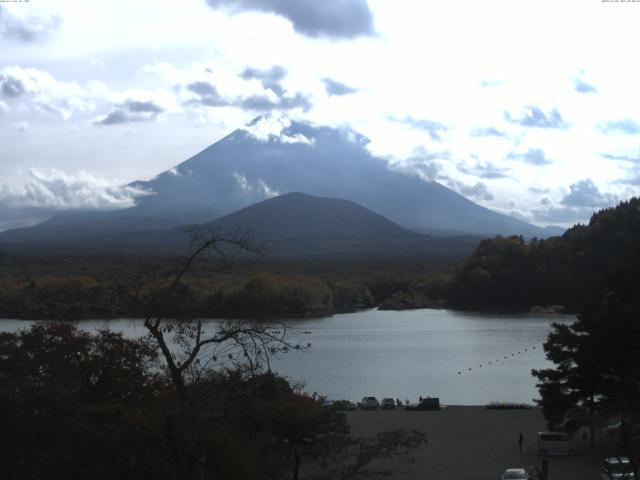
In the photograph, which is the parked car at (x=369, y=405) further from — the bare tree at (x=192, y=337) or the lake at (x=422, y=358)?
the bare tree at (x=192, y=337)

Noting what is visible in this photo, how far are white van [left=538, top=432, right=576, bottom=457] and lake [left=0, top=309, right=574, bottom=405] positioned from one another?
16.0 feet

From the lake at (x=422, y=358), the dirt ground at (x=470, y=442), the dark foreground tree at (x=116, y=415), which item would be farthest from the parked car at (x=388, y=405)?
the dark foreground tree at (x=116, y=415)

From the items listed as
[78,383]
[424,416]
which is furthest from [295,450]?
[424,416]

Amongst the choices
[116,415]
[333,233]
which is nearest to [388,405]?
[116,415]

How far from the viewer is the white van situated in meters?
14.9

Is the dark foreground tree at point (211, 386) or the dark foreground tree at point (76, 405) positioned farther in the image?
the dark foreground tree at point (76, 405)

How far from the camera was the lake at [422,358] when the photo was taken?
27172mm

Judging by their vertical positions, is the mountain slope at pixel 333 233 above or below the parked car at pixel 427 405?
above

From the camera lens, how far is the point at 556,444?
1501cm

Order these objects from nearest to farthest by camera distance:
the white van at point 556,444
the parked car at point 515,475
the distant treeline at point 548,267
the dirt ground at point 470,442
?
the parked car at point 515,475 < the dirt ground at point 470,442 < the white van at point 556,444 < the distant treeline at point 548,267

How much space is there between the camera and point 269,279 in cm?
6200

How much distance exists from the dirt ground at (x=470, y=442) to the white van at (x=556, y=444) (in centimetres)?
20

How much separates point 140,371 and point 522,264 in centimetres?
5985

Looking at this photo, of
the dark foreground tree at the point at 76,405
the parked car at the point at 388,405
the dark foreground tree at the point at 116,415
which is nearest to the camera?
the dark foreground tree at the point at 116,415
